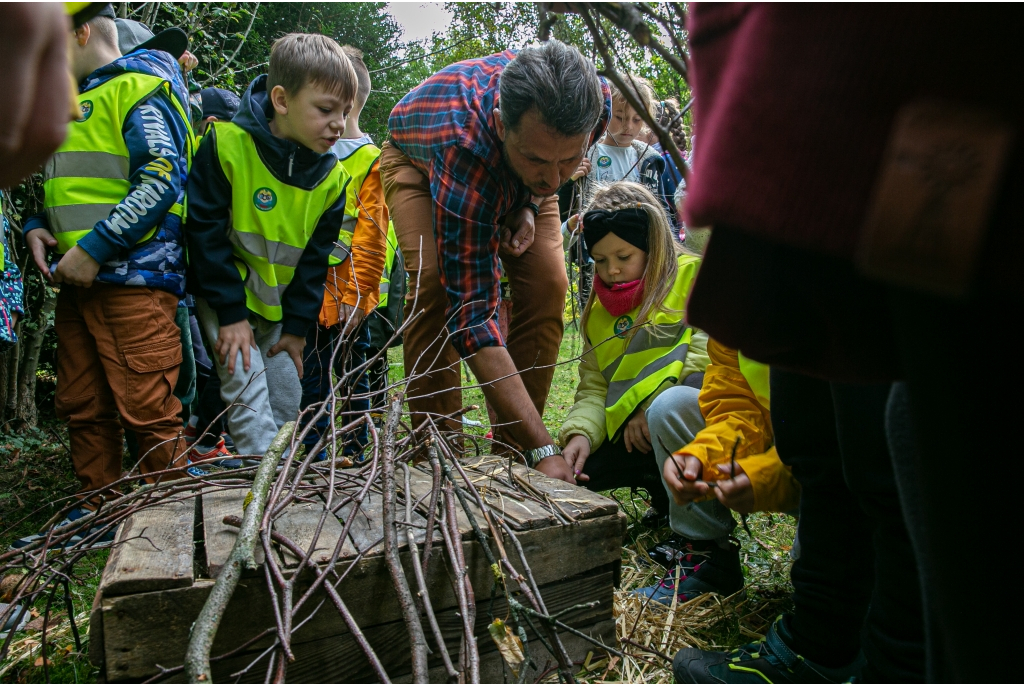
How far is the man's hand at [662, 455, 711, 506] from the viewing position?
170 centimetres

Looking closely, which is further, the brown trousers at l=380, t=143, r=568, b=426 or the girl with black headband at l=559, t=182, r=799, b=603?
the brown trousers at l=380, t=143, r=568, b=426

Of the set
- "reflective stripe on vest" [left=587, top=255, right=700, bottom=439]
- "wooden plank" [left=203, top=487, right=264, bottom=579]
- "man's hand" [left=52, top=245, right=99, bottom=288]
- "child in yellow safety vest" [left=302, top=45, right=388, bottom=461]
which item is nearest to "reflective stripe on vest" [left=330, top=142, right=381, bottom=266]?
"child in yellow safety vest" [left=302, top=45, right=388, bottom=461]

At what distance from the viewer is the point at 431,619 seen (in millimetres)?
1309

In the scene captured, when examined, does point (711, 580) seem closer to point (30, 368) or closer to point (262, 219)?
point (262, 219)

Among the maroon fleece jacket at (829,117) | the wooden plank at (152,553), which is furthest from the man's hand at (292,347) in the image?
the maroon fleece jacket at (829,117)

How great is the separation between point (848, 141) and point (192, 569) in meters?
1.40

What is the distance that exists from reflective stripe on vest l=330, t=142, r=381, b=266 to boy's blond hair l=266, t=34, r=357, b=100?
0.50 metres

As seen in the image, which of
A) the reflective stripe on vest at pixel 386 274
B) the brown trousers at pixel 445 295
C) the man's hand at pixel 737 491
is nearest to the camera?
the man's hand at pixel 737 491

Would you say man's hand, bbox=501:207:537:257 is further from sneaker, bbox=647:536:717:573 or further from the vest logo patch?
sneaker, bbox=647:536:717:573

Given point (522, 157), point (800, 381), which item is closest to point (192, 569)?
point (800, 381)

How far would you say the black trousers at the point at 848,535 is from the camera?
1.15m

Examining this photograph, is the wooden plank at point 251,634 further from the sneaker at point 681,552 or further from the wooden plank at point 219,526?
the sneaker at point 681,552

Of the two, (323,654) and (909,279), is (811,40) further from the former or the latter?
(323,654)

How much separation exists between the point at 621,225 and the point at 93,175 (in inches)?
86.2
